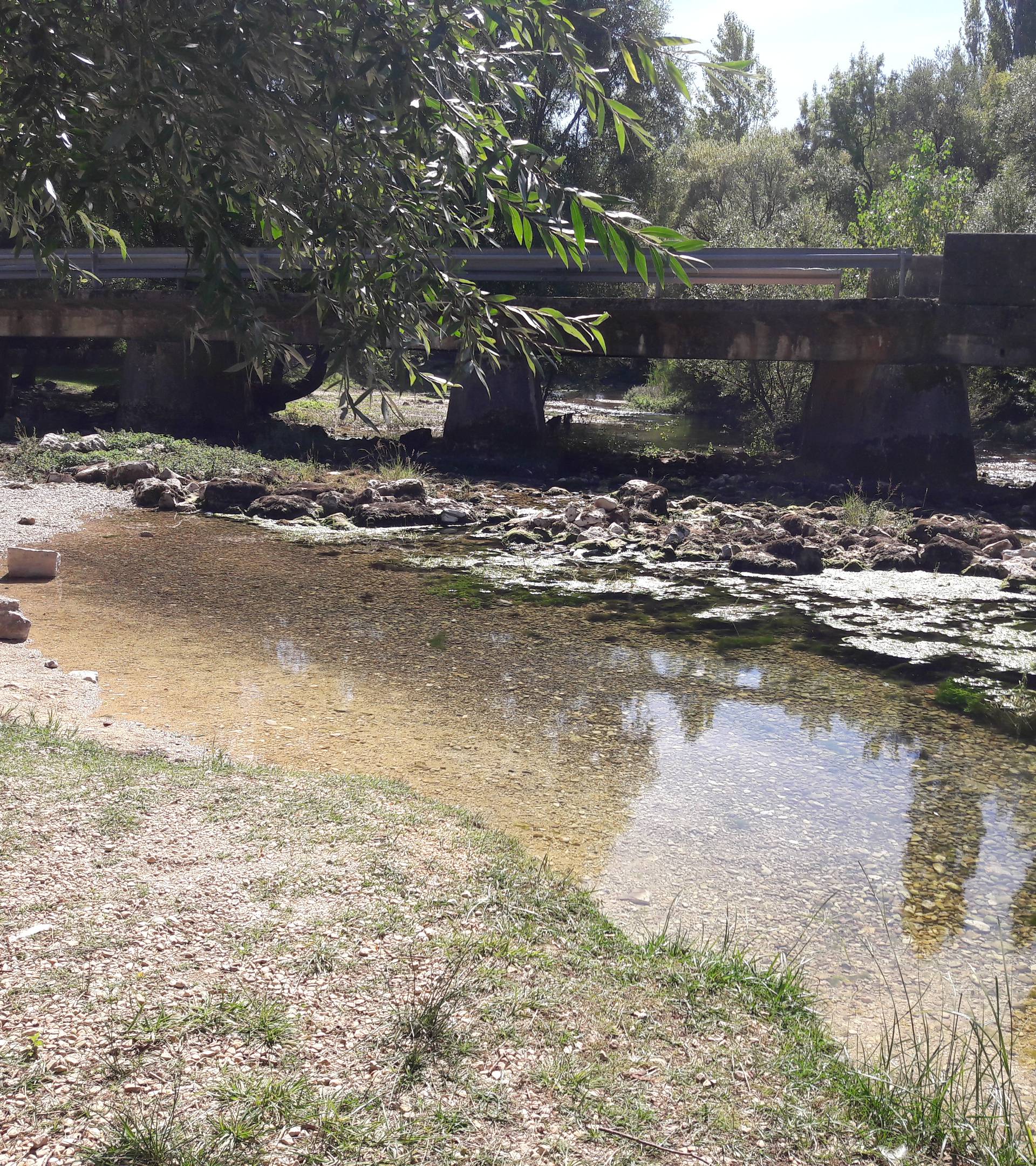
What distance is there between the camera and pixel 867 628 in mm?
9273

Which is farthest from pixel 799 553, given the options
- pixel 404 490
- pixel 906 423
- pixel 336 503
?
pixel 336 503

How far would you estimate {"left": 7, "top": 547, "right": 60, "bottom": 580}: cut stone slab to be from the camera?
10000 mm

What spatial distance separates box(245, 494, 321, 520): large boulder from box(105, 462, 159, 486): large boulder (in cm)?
239

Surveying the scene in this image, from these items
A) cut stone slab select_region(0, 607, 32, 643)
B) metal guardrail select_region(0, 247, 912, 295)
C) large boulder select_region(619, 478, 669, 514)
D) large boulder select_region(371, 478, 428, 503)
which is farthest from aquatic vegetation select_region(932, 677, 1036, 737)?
large boulder select_region(371, 478, 428, 503)

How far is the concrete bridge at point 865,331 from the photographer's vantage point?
14992 millimetres

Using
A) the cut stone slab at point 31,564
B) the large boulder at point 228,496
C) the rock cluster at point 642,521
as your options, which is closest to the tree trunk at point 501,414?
the rock cluster at point 642,521

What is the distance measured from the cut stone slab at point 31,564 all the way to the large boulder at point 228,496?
4.13 meters

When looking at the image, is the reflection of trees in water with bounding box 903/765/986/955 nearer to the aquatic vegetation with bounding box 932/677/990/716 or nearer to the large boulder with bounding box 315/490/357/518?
the aquatic vegetation with bounding box 932/677/990/716

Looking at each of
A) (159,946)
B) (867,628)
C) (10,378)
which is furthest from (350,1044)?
(10,378)

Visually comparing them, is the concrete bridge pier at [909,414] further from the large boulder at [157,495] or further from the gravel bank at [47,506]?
the gravel bank at [47,506]

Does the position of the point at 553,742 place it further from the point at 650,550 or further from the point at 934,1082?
the point at 650,550

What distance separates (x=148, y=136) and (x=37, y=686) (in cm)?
458

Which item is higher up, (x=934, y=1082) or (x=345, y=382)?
(x=345, y=382)

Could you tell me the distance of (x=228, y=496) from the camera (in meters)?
14.4
